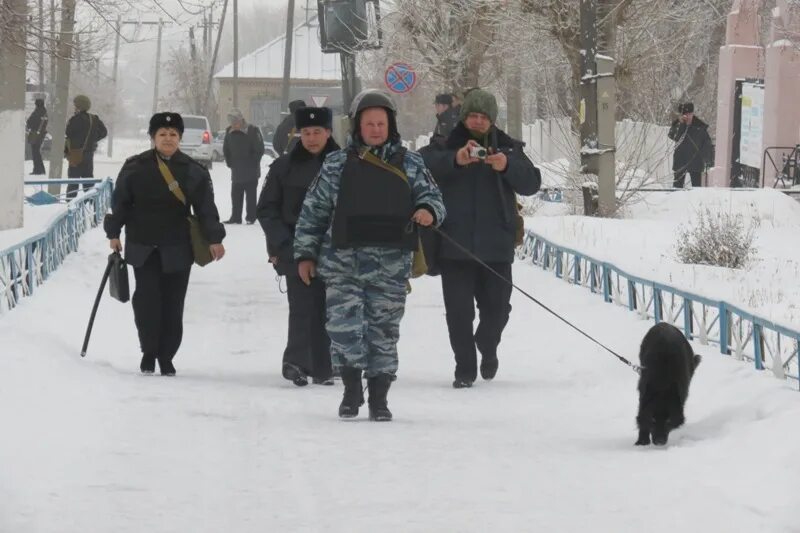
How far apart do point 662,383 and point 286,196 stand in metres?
3.17

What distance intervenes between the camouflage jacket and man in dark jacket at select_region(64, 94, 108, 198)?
1538 centimetres

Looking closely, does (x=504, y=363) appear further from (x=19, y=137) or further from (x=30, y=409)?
(x=19, y=137)

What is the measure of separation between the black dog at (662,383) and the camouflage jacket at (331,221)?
1347mm

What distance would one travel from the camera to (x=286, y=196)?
9.78 metres

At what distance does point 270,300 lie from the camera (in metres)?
14.7

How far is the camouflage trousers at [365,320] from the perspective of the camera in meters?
8.23

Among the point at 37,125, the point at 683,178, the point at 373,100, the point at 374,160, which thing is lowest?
the point at 683,178

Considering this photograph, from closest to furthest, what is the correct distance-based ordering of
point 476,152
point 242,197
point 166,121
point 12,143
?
point 476,152 → point 166,121 → point 12,143 → point 242,197

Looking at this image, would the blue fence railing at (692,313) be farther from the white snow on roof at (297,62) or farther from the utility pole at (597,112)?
the white snow on roof at (297,62)

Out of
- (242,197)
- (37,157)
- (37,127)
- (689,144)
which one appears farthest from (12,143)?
(37,157)

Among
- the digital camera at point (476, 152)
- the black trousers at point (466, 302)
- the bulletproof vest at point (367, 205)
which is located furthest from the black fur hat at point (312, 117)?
the bulletproof vest at point (367, 205)

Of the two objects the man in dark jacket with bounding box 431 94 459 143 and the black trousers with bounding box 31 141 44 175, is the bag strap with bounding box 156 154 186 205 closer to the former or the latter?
the man in dark jacket with bounding box 431 94 459 143

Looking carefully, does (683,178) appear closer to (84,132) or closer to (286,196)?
(84,132)

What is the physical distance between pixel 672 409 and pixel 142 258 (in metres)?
3.87
